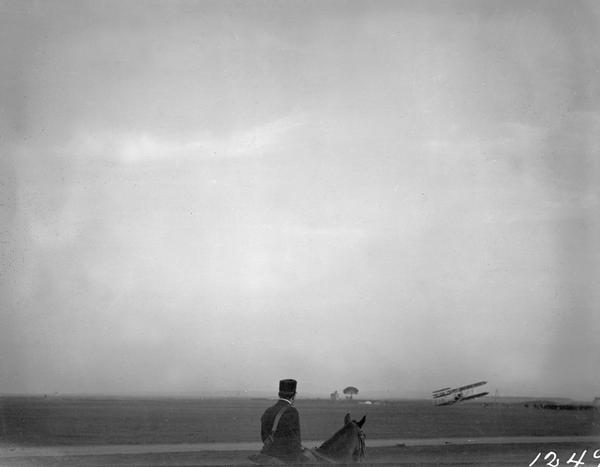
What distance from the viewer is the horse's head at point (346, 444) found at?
21.9ft

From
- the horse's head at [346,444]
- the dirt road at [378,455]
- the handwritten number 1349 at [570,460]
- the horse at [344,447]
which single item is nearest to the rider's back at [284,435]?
the horse at [344,447]

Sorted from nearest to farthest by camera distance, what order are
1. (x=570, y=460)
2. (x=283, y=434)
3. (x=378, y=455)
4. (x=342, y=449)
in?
1. (x=283, y=434)
2. (x=342, y=449)
3. (x=570, y=460)
4. (x=378, y=455)

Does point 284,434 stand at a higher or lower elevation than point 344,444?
higher

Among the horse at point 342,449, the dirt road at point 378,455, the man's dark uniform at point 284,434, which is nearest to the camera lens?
the man's dark uniform at point 284,434

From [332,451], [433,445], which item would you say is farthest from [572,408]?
[332,451]

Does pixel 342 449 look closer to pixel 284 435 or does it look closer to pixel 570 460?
pixel 284 435

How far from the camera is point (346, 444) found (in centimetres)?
679

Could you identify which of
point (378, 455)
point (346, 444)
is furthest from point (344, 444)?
point (378, 455)

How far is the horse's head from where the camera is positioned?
21.9ft

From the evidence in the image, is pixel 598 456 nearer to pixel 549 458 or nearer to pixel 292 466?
pixel 549 458

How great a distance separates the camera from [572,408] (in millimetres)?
62375

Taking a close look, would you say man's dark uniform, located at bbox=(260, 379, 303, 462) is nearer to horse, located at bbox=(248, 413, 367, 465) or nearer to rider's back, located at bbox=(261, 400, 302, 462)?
rider's back, located at bbox=(261, 400, 302, 462)

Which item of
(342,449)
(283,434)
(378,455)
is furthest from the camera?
(378,455)

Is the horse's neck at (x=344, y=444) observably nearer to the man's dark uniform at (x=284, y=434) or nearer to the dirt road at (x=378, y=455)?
the man's dark uniform at (x=284, y=434)
